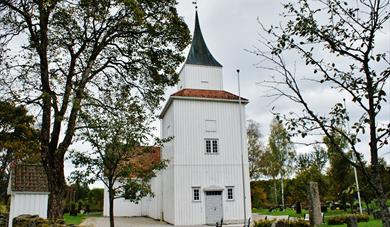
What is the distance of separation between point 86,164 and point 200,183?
42.3 ft

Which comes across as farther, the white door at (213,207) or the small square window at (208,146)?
the small square window at (208,146)

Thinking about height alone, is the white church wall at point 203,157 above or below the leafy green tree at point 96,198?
above

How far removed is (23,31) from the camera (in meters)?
12.5

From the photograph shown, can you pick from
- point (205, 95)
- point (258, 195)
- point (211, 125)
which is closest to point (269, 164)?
point (258, 195)

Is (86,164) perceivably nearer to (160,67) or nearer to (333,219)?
(160,67)

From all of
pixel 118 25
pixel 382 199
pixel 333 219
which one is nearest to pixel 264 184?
pixel 333 219

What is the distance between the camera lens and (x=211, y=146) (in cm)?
2688

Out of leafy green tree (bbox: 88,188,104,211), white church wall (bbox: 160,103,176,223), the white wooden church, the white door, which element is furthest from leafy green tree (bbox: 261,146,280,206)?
leafy green tree (bbox: 88,188,104,211)

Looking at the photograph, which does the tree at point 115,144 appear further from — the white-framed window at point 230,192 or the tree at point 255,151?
the tree at point 255,151

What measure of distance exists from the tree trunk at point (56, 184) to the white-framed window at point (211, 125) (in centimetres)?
1571

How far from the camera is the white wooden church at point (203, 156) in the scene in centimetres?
2556

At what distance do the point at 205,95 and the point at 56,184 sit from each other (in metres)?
16.8

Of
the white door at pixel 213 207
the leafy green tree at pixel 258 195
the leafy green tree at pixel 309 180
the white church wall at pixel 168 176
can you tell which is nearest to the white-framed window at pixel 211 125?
the white church wall at pixel 168 176

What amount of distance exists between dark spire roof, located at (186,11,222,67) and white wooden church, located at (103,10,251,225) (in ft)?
3.64
